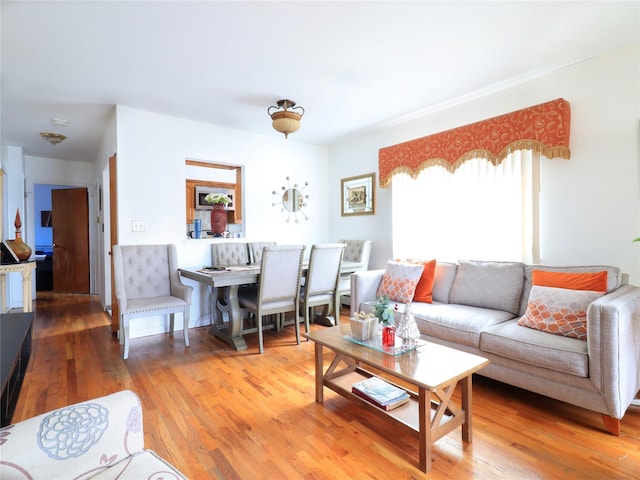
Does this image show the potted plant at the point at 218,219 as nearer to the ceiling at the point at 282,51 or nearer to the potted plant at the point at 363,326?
the ceiling at the point at 282,51

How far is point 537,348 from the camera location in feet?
6.39

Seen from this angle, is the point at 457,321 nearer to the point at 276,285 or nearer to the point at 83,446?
the point at 276,285

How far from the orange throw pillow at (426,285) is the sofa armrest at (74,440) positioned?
8.23 feet

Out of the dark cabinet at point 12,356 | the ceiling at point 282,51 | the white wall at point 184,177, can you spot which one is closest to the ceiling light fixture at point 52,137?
the ceiling at point 282,51

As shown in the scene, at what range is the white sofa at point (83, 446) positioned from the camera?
2.58ft

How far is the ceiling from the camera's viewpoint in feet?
6.42

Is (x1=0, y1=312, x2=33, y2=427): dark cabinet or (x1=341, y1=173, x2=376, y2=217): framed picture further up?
(x1=341, y1=173, x2=376, y2=217): framed picture

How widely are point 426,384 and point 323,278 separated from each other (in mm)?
2056

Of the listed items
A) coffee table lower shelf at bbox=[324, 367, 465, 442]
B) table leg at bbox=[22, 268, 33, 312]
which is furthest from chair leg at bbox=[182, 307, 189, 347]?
coffee table lower shelf at bbox=[324, 367, 465, 442]

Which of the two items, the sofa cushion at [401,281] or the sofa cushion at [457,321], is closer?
the sofa cushion at [457,321]

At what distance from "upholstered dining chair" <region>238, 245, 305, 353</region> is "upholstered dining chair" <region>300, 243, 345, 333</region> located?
0.14 meters

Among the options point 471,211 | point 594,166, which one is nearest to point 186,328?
point 471,211

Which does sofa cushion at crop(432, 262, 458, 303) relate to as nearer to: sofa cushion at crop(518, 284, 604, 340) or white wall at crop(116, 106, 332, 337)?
sofa cushion at crop(518, 284, 604, 340)

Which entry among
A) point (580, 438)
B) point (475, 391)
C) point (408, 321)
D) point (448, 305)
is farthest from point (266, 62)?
point (580, 438)
